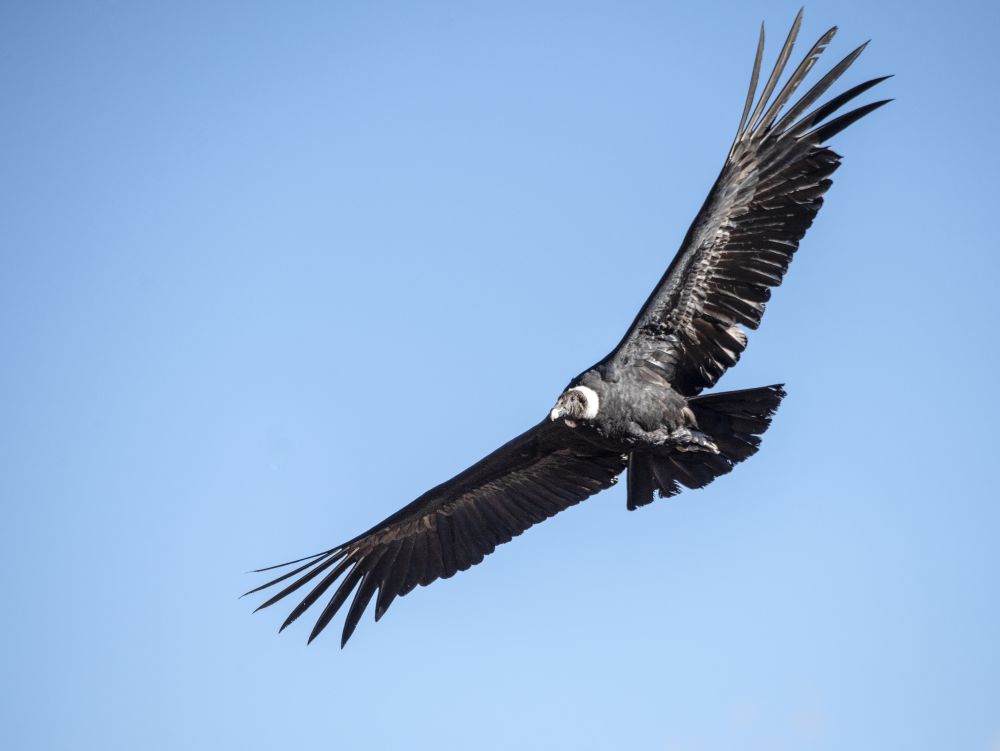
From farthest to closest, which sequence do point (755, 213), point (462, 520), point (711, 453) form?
point (462, 520)
point (711, 453)
point (755, 213)

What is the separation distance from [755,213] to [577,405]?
2.34m

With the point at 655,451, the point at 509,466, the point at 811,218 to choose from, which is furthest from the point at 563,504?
the point at 811,218

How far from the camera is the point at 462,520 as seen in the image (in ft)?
43.1

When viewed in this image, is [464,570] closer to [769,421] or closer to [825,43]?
[769,421]

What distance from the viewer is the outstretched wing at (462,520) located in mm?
12656

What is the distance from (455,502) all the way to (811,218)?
5095 mm

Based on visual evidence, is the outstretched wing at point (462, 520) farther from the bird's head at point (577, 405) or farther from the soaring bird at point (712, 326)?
the bird's head at point (577, 405)

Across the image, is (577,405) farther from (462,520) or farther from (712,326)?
(462,520)

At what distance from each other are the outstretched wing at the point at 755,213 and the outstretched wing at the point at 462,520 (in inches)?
91.1

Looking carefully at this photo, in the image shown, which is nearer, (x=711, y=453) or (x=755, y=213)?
(x=755, y=213)

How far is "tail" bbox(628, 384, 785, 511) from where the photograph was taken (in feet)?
35.3

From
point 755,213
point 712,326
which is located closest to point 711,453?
point 712,326

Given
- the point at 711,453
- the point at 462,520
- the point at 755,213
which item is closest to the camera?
the point at 755,213

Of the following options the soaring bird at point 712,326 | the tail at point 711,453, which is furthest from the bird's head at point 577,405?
the tail at point 711,453
